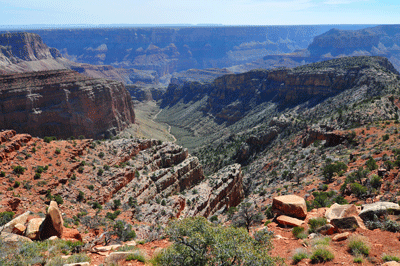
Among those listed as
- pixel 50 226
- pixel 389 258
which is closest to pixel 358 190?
pixel 389 258

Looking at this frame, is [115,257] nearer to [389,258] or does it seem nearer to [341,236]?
[341,236]

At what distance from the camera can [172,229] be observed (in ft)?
35.5

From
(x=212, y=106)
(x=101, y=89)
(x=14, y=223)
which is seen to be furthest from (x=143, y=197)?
(x=212, y=106)

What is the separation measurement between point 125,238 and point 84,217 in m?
6.49

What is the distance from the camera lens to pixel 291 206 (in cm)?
1825

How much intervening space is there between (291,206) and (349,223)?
14.7ft

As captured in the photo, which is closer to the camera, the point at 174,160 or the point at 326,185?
the point at 326,185

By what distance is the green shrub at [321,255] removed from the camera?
11.6 m

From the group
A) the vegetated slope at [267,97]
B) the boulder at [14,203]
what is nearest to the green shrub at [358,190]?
the boulder at [14,203]

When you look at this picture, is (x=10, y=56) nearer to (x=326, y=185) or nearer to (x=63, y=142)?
(x=63, y=142)

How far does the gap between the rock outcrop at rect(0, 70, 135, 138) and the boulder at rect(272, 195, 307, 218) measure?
254 feet

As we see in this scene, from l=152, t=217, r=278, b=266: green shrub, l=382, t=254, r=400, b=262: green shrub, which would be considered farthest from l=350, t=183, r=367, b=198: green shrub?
l=152, t=217, r=278, b=266: green shrub

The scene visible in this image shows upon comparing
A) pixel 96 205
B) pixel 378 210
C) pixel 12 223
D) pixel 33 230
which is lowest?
pixel 96 205

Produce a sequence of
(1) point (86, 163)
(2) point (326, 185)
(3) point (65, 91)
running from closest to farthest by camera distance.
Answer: (2) point (326, 185), (1) point (86, 163), (3) point (65, 91)
